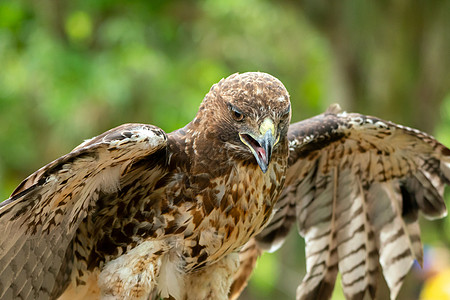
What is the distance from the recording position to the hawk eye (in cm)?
355

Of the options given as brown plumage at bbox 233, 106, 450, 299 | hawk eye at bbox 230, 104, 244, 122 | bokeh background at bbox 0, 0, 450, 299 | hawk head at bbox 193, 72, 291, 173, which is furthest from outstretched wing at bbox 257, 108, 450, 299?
bokeh background at bbox 0, 0, 450, 299

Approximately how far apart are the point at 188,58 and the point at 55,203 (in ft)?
24.2

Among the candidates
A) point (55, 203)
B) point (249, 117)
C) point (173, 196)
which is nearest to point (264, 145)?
point (249, 117)

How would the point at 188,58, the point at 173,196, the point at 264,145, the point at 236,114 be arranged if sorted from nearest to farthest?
1. the point at 264,145
2. the point at 236,114
3. the point at 173,196
4. the point at 188,58

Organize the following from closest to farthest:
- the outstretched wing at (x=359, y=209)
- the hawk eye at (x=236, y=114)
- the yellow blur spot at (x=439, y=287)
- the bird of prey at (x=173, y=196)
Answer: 1. the bird of prey at (x=173, y=196)
2. the hawk eye at (x=236, y=114)
3. the outstretched wing at (x=359, y=209)
4. the yellow blur spot at (x=439, y=287)

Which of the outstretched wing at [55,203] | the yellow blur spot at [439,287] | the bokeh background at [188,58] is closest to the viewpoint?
the outstretched wing at [55,203]

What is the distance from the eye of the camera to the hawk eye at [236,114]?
140 inches

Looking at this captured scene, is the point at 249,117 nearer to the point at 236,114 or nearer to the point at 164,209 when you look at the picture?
the point at 236,114

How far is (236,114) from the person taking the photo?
11.8ft

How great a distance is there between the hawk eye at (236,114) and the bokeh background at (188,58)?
15.4 feet

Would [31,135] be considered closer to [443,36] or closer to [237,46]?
[237,46]

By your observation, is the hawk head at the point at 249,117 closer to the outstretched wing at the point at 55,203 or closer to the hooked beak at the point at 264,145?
the hooked beak at the point at 264,145

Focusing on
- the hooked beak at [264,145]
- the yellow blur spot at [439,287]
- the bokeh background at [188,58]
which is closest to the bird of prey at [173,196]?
the hooked beak at [264,145]

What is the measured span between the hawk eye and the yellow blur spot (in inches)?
192
